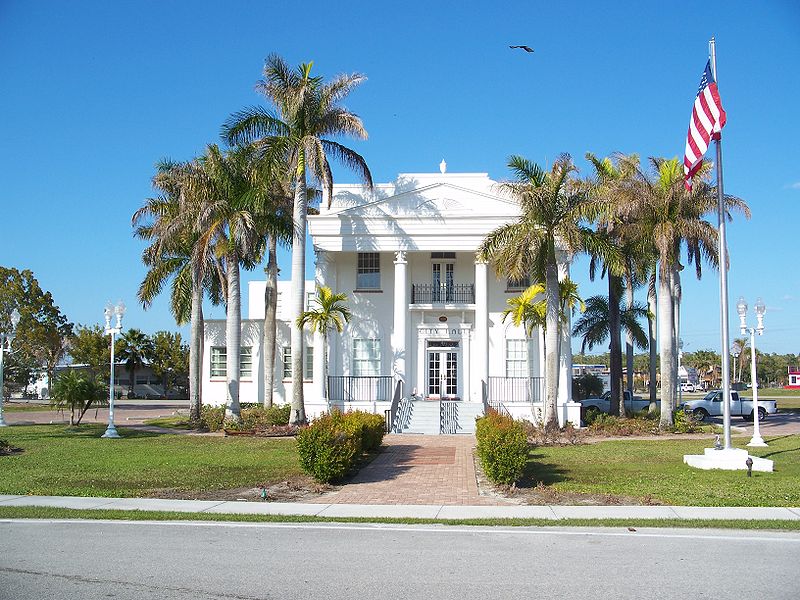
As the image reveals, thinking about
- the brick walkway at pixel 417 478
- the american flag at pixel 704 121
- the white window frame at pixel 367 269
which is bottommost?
the brick walkway at pixel 417 478

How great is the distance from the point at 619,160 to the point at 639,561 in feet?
85.5

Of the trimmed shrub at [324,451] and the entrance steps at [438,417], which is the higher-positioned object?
the trimmed shrub at [324,451]

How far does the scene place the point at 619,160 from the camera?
32.0 metres

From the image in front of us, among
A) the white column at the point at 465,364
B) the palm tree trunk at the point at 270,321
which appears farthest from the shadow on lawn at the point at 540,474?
the palm tree trunk at the point at 270,321

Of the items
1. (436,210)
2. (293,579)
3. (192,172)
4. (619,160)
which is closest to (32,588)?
(293,579)

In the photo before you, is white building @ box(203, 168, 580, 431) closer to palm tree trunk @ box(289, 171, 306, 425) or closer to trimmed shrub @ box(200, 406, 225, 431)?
palm tree trunk @ box(289, 171, 306, 425)

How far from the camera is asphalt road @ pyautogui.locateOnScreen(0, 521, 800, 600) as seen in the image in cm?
734

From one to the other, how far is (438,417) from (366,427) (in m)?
11.1

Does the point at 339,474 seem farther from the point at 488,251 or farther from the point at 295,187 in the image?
the point at 295,187

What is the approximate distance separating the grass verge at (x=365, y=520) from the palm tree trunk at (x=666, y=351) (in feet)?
57.0

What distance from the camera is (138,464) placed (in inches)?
707

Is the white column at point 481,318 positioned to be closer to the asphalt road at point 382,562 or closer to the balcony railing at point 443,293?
the balcony railing at point 443,293

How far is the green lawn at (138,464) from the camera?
14.7 m

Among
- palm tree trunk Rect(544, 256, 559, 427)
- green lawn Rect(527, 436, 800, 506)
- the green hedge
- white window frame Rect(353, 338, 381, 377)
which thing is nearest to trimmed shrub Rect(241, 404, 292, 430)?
white window frame Rect(353, 338, 381, 377)
